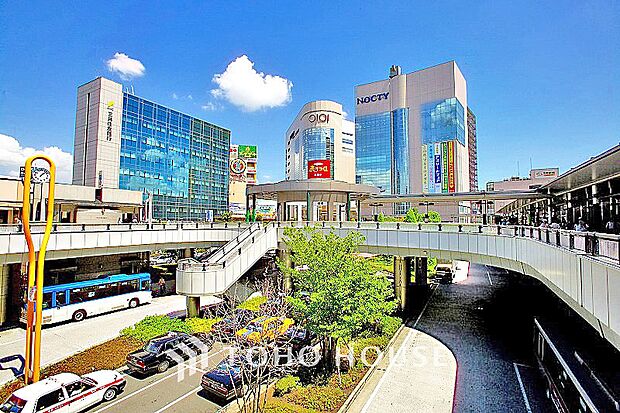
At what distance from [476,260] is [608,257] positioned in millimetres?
12202

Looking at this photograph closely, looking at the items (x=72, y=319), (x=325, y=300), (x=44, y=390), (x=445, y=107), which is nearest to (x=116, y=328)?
(x=72, y=319)

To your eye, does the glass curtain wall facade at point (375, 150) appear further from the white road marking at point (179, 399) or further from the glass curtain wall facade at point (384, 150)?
the white road marking at point (179, 399)

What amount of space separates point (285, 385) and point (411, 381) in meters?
5.42

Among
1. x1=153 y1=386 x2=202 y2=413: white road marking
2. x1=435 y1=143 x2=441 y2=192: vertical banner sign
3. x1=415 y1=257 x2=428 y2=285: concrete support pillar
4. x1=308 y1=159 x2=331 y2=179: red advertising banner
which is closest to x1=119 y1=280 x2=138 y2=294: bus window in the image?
x1=153 y1=386 x2=202 y2=413: white road marking

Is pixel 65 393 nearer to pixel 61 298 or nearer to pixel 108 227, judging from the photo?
pixel 61 298

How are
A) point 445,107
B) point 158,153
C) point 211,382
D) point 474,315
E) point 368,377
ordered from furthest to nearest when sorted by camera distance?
point 445,107
point 158,153
point 474,315
point 368,377
point 211,382

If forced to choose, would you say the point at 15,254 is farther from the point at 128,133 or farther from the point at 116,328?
the point at 128,133

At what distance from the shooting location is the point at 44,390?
11.4 m

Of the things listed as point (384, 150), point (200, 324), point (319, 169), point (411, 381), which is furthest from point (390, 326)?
point (384, 150)

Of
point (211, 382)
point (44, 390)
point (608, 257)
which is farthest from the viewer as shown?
point (211, 382)

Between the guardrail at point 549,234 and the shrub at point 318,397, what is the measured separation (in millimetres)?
8951

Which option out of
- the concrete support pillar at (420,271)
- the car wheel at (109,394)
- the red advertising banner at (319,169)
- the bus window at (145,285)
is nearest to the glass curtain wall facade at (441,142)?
the red advertising banner at (319,169)

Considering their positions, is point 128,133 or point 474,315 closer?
point 474,315

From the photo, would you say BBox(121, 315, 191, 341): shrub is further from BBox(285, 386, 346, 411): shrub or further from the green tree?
BBox(285, 386, 346, 411): shrub
